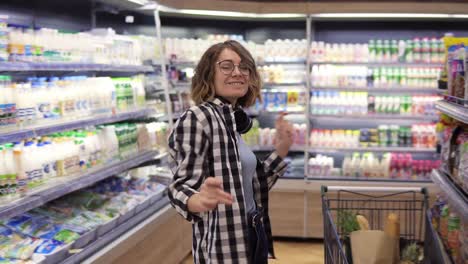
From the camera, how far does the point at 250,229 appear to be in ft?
8.46

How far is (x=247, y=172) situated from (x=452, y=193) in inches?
44.8

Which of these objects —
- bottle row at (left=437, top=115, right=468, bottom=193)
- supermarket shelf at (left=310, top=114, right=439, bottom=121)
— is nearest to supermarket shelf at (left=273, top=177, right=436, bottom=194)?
supermarket shelf at (left=310, top=114, right=439, bottom=121)

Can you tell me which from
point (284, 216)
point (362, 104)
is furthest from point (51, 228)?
point (362, 104)

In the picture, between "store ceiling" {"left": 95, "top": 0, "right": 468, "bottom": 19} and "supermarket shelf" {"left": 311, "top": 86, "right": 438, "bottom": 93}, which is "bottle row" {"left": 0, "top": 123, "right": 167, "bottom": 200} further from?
"supermarket shelf" {"left": 311, "top": 86, "right": 438, "bottom": 93}

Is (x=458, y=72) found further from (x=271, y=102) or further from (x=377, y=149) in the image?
(x=271, y=102)

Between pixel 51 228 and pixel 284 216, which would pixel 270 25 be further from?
pixel 51 228

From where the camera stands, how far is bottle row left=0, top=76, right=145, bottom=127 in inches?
131

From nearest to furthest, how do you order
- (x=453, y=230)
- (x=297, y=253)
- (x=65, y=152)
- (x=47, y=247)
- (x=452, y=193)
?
(x=452, y=193), (x=453, y=230), (x=47, y=247), (x=65, y=152), (x=297, y=253)

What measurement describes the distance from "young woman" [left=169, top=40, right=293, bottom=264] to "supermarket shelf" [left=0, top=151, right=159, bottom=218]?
1.07m

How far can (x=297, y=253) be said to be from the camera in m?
6.11

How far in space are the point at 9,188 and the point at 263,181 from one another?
54.3 inches

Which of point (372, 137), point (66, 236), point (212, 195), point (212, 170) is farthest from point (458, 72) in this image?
point (372, 137)

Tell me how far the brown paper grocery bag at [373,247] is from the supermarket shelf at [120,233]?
176 centimetres

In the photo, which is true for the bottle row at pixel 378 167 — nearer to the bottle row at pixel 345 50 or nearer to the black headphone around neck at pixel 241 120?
the bottle row at pixel 345 50
